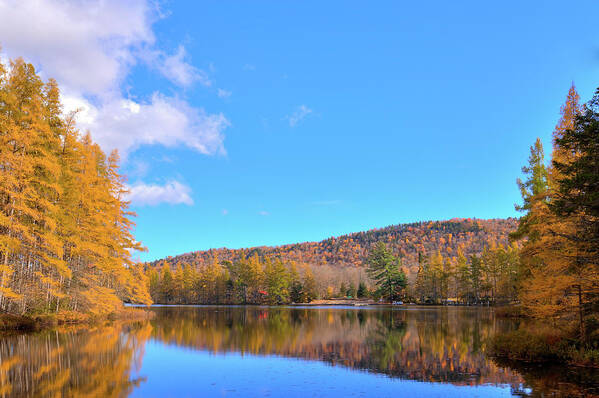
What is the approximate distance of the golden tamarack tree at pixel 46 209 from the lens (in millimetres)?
24522

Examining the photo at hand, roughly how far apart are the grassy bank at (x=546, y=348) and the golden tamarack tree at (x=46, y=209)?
2907 centimetres

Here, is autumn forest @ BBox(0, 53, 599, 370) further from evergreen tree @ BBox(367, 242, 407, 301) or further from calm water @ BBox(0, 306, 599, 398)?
evergreen tree @ BBox(367, 242, 407, 301)

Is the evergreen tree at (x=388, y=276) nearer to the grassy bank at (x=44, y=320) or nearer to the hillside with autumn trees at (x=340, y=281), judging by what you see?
the hillside with autumn trees at (x=340, y=281)

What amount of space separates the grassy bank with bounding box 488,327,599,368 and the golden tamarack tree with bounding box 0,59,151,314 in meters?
29.1

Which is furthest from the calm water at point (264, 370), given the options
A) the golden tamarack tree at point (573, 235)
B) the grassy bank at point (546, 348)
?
the golden tamarack tree at point (573, 235)

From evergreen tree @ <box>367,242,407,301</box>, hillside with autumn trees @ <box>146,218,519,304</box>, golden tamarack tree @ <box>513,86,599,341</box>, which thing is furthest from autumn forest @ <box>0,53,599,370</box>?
evergreen tree @ <box>367,242,407,301</box>

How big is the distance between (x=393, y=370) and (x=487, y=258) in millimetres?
72209

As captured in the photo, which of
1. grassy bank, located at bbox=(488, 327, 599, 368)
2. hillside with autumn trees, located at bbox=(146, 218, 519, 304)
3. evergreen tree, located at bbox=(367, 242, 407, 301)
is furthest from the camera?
evergreen tree, located at bbox=(367, 242, 407, 301)

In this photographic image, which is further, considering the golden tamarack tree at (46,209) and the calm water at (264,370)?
the golden tamarack tree at (46,209)

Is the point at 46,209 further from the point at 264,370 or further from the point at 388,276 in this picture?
the point at 388,276

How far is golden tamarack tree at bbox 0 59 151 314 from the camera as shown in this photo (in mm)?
24522

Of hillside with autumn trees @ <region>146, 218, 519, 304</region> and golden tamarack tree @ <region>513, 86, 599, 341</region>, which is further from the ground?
golden tamarack tree @ <region>513, 86, 599, 341</region>

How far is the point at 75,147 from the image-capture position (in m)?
32.2

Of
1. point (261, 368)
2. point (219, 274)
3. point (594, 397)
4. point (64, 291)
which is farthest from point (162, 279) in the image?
point (594, 397)
